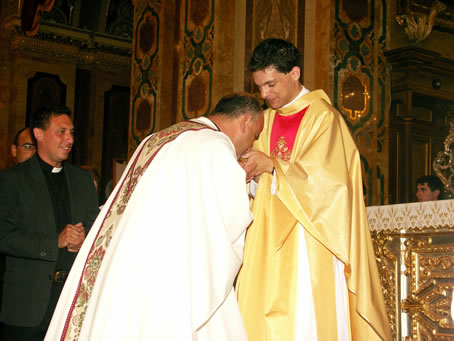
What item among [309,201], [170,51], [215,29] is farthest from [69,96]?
[309,201]

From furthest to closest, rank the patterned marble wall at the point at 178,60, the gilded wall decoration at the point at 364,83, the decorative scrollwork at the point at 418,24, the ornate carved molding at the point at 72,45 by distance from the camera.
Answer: the ornate carved molding at the point at 72,45 → the decorative scrollwork at the point at 418,24 → the patterned marble wall at the point at 178,60 → the gilded wall decoration at the point at 364,83

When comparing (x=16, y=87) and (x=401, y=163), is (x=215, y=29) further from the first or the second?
(x=16, y=87)

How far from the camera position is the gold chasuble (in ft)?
10.5

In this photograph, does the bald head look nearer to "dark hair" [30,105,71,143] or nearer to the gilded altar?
"dark hair" [30,105,71,143]

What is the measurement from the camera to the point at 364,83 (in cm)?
585

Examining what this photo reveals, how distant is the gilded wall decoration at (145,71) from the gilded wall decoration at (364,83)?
7.49ft

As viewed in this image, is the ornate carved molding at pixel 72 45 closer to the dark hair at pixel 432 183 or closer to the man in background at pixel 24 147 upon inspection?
the man in background at pixel 24 147

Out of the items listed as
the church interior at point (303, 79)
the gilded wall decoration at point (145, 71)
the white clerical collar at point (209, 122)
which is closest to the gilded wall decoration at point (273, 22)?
the church interior at point (303, 79)

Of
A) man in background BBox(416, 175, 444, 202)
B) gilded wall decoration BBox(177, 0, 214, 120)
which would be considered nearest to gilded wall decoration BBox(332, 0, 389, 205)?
man in background BBox(416, 175, 444, 202)

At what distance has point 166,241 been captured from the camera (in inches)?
94.7

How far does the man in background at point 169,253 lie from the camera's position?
2352 millimetres

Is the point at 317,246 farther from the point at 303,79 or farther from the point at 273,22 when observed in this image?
the point at 273,22

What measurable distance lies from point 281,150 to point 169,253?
4.44ft

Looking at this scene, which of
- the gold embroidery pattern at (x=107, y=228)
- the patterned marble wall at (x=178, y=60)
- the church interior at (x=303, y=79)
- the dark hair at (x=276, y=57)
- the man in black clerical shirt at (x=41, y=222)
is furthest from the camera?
the patterned marble wall at (x=178, y=60)
